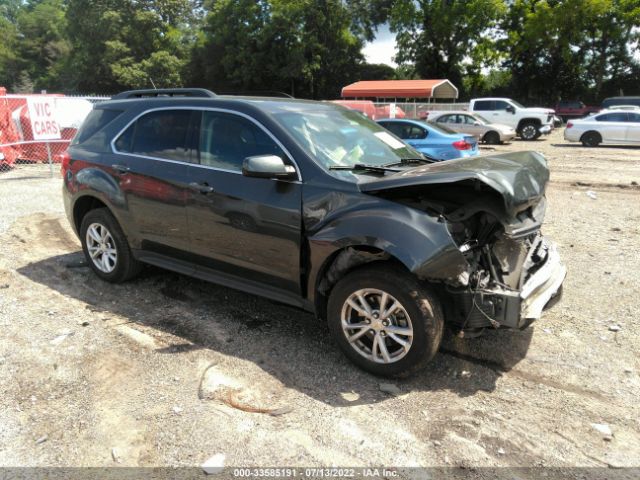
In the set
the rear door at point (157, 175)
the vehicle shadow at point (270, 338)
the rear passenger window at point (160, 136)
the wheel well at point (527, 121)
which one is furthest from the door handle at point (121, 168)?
the wheel well at point (527, 121)

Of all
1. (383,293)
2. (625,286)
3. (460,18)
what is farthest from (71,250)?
(460,18)

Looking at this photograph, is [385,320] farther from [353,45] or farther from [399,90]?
[353,45]

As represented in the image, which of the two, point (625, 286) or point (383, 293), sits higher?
point (383, 293)

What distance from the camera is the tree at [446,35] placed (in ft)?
145

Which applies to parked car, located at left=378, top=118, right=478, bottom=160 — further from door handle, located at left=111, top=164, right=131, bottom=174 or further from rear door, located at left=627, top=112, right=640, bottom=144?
rear door, located at left=627, top=112, right=640, bottom=144

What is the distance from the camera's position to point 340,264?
3.54 meters

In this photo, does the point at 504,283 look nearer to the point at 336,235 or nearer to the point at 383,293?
the point at 383,293

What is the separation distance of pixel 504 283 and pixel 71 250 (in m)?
5.25

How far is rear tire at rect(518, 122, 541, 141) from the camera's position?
930 inches

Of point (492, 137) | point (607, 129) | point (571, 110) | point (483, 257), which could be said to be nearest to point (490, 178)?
point (483, 257)

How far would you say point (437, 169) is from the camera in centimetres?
354

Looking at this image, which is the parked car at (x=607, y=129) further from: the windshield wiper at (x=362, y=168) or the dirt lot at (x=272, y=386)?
the windshield wiper at (x=362, y=168)

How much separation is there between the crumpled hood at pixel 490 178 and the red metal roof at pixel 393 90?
3525cm

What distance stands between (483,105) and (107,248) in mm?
23209
